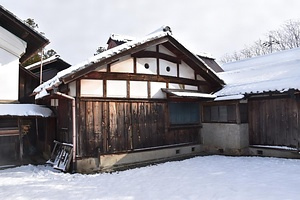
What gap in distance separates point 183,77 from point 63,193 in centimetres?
707

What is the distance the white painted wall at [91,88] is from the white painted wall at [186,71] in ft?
12.9

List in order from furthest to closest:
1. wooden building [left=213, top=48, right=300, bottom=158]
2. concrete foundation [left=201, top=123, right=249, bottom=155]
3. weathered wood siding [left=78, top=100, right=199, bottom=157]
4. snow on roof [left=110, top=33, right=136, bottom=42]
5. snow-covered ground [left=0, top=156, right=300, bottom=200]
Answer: snow on roof [left=110, top=33, right=136, bottom=42] → concrete foundation [left=201, top=123, right=249, bottom=155] → wooden building [left=213, top=48, right=300, bottom=158] → weathered wood siding [left=78, top=100, right=199, bottom=157] → snow-covered ground [left=0, top=156, right=300, bottom=200]

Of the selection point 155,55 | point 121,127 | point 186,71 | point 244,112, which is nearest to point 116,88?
point 121,127

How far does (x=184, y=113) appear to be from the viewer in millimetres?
11086

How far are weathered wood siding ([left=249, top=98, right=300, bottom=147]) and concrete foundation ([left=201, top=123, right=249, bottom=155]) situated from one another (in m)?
0.48

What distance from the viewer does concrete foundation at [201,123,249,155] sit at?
410 inches

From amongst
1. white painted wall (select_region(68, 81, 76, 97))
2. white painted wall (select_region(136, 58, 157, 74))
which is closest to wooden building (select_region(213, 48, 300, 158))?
white painted wall (select_region(136, 58, 157, 74))

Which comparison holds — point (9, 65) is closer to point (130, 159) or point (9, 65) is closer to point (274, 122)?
point (130, 159)

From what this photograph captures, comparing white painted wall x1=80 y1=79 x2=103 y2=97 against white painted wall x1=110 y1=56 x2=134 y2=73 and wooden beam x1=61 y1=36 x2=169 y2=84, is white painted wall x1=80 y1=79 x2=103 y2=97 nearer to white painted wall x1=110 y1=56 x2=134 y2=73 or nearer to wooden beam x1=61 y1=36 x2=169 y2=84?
wooden beam x1=61 y1=36 x2=169 y2=84

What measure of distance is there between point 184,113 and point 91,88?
4460 millimetres

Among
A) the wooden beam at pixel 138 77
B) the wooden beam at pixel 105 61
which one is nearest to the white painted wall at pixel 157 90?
the wooden beam at pixel 138 77

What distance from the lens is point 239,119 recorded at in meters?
10.4

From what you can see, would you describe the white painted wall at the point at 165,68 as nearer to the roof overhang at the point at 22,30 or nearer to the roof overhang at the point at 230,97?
the roof overhang at the point at 230,97

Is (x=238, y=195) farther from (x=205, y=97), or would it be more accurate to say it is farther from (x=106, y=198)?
(x=205, y=97)
